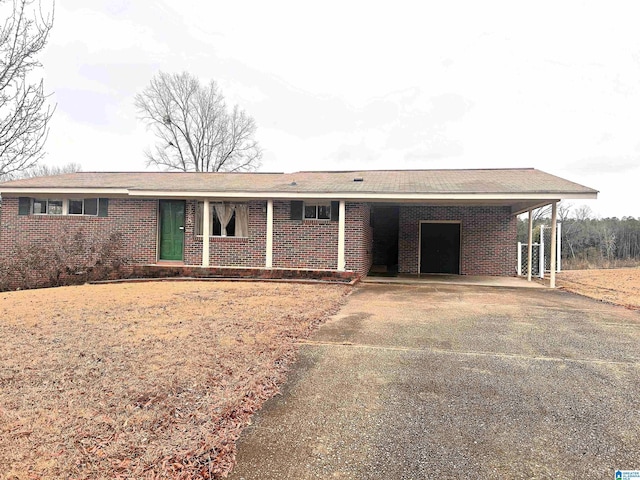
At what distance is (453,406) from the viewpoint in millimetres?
2980

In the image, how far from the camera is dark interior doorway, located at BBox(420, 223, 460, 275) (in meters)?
13.8

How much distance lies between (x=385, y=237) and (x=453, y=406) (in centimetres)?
1221

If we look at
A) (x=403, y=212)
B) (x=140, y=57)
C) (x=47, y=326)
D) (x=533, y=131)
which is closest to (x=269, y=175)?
(x=403, y=212)

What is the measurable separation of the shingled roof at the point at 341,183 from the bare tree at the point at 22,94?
5293mm

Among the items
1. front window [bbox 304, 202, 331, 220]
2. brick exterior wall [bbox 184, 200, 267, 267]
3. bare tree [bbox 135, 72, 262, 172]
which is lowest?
brick exterior wall [bbox 184, 200, 267, 267]

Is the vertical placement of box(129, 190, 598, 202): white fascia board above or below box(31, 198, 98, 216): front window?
above

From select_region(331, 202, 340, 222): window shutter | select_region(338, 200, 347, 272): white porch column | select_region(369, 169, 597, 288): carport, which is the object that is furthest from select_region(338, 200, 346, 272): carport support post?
select_region(369, 169, 597, 288): carport

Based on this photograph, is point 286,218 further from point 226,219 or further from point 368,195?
point 368,195

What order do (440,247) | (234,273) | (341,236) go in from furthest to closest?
(440,247) → (234,273) → (341,236)

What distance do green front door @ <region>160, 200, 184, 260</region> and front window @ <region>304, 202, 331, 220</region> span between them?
165 inches

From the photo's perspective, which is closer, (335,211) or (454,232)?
(335,211)

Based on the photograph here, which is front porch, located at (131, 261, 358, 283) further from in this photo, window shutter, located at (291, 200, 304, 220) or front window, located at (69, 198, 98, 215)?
front window, located at (69, 198, 98, 215)

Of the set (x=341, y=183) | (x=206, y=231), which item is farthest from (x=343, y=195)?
(x=206, y=231)

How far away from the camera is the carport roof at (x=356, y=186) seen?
1028cm
